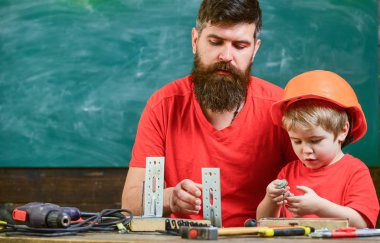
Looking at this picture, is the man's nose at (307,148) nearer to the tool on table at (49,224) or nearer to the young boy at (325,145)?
the young boy at (325,145)

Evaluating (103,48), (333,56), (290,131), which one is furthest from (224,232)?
(103,48)

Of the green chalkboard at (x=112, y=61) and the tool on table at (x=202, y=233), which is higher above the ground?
the green chalkboard at (x=112, y=61)

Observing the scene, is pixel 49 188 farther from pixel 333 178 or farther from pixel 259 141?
pixel 333 178

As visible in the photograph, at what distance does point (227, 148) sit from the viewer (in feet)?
7.85

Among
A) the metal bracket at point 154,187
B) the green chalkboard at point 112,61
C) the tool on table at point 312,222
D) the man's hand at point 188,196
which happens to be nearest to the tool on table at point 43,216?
the metal bracket at point 154,187

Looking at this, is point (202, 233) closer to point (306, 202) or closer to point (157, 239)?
point (157, 239)

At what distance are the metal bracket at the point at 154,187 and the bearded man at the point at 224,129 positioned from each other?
470 millimetres

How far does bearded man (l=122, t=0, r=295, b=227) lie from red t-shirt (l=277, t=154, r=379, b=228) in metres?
0.31

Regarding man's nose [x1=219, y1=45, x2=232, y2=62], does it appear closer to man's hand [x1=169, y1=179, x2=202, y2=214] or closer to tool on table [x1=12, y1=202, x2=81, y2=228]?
man's hand [x1=169, y1=179, x2=202, y2=214]

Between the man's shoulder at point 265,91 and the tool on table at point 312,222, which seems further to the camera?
the man's shoulder at point 265,91

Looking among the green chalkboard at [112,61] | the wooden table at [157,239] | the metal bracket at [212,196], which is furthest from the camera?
the green chalkboard at [112,61]

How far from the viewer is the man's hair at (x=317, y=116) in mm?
1966

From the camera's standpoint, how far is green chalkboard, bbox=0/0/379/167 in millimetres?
3434

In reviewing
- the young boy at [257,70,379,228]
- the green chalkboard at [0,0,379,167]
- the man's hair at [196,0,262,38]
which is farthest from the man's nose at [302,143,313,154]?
the green chalkboard at [0,0,379,167]
